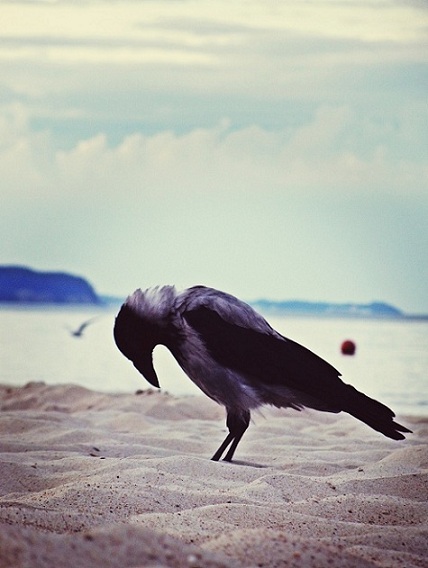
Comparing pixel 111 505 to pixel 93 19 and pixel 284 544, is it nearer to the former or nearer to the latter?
pixel 284 544

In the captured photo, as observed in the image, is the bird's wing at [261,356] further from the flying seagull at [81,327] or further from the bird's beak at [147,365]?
the flying seagull at [81,327]

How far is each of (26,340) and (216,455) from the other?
6956mm

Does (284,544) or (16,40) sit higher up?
(16,40)

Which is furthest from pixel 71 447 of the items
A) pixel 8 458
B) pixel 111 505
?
pixel 111 505

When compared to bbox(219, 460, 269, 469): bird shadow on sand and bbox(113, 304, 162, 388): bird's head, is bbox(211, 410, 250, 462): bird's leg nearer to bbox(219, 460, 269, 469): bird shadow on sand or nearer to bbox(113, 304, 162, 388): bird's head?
bbox(219, 460, 269, 469): bird shadow on sand

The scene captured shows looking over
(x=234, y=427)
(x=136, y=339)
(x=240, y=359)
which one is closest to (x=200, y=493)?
(x=240, y=359)

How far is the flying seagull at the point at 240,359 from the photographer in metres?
3.44

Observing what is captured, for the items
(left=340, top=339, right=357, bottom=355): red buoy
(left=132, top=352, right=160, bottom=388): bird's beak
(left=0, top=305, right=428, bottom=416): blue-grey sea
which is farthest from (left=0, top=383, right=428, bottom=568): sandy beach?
(left=340, top=339, right=357, bottom=355): red buoy

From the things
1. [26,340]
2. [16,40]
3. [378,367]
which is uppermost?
[16,40]

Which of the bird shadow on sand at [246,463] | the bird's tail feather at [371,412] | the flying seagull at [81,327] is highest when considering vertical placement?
the bird's tail feather at [371,412]

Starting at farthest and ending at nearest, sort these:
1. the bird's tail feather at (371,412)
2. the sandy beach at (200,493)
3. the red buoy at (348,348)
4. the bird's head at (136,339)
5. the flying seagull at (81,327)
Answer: the red buoy at (348,348) → the flying seagull at (81,327) → the bird's head at (136,339) → the bird's tail feather at (371,412) → the sandy beach at (200,493)

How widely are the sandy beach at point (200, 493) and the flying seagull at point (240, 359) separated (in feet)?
0.78

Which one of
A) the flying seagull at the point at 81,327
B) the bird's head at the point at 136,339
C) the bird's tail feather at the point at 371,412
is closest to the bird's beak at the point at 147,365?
the bird's head at the point at 136,339

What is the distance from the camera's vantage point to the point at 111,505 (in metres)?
2.50
